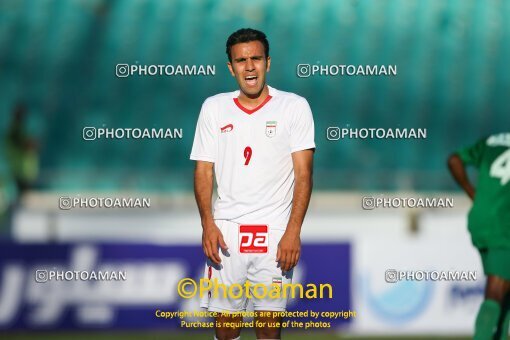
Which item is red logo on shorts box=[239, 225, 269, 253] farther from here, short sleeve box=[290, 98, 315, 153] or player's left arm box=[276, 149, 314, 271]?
short sleeve box=[290, 98, 315, 153]

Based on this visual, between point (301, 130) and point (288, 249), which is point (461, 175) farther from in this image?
point (288, 249)

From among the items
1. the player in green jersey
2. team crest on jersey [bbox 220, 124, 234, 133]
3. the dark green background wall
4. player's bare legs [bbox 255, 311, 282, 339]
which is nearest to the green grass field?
the dark green background wall

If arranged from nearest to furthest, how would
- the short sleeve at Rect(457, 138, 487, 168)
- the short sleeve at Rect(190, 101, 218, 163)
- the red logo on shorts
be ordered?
the red logo on shorts → the short sleeve at Rect(190, 101, 218, 163) → the short sleeve at Rect(457, 138, 487, 168)

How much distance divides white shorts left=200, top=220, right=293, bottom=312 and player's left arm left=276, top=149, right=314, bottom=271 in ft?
0.25

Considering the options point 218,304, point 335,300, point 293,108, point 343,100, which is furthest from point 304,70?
point 218,304

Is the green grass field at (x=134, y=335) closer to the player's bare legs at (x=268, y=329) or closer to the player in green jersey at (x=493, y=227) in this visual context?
the player in green jersey at (x=493, y=227)

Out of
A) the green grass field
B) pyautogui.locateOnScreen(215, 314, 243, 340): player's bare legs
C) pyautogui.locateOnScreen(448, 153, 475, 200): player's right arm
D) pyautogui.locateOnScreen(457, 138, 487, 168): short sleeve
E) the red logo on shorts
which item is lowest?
the green grass field

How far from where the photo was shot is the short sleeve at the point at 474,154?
4.75 metres

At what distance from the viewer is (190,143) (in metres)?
6.73

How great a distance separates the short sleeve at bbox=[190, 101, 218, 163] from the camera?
14.2ft

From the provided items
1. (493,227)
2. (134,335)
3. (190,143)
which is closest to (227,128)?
(493,227)

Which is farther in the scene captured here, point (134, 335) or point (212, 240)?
A: point (134, 335)

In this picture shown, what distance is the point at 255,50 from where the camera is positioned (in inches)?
167

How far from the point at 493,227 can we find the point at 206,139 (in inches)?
55.9
